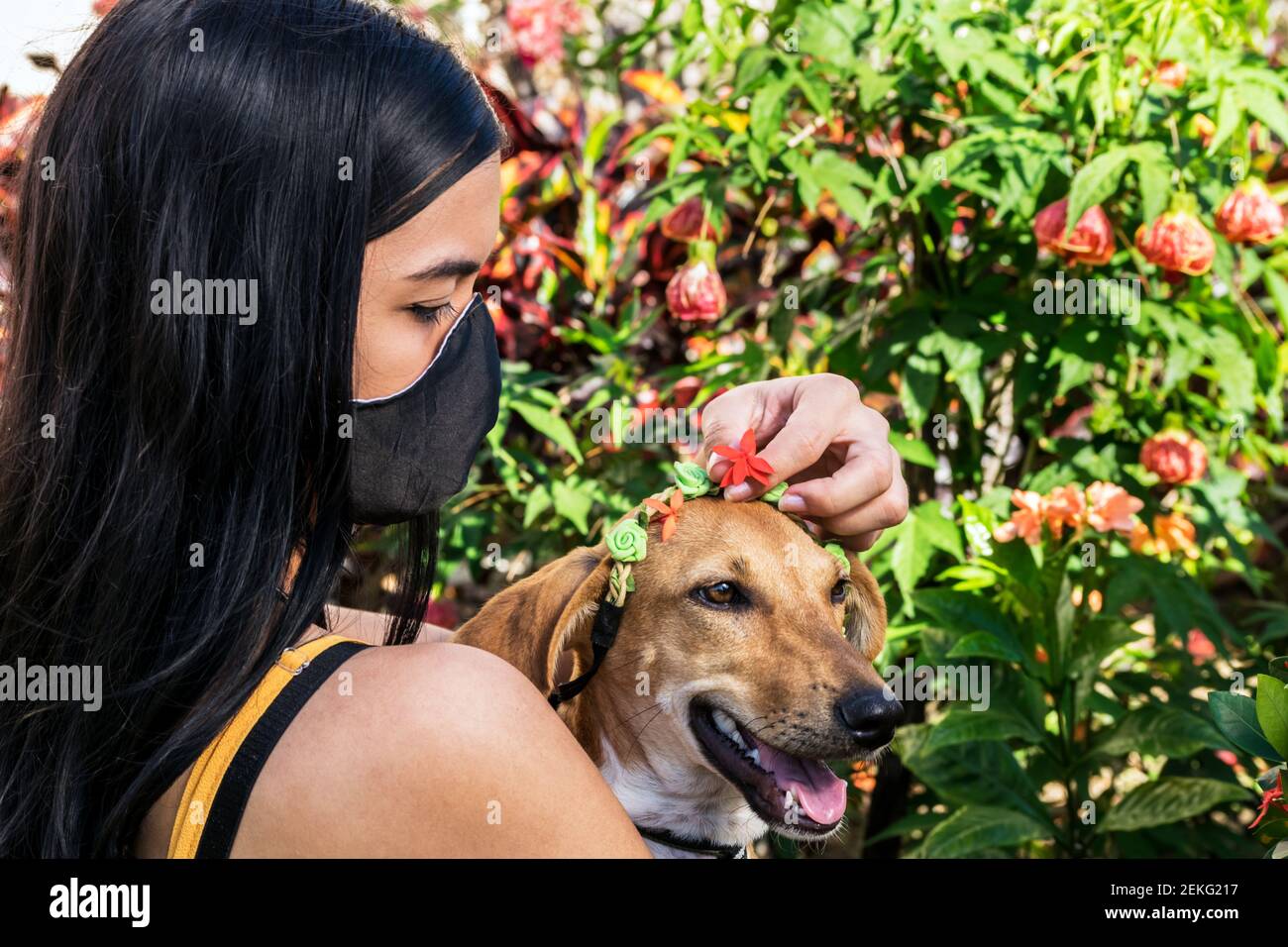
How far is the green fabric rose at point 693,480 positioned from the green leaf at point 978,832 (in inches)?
39.4

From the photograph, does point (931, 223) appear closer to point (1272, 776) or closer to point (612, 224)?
point (612, 224)

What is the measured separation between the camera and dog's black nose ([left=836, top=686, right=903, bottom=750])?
1.92 metres

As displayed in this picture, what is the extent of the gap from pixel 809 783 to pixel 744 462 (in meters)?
0.54

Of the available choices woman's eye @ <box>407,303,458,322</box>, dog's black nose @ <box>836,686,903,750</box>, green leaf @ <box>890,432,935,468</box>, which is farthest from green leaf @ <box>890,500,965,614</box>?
woman's eye @ <box>407,303,458,322</box>

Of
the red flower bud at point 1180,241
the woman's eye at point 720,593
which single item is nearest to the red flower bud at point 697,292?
the red flower bud at point 1180,241

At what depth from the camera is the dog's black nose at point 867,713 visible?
6.29 feet

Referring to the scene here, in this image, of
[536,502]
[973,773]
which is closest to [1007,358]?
[973,773]

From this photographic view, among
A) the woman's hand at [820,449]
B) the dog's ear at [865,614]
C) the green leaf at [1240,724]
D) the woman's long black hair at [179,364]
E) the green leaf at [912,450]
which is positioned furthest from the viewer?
the green leaf at [912,450]

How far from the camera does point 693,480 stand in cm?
205

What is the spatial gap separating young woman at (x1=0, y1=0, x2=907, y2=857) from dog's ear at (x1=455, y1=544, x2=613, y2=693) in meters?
0.47

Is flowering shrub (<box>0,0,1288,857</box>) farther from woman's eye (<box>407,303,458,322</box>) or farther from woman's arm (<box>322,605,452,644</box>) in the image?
woman's eye (<box>407,303,458,322</box>)

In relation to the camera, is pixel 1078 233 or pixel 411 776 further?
pixel 1078 233

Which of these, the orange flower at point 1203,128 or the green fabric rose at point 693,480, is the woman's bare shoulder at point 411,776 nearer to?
the green fabric rose at point 693,480

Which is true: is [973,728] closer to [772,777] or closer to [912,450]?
[912,450]
